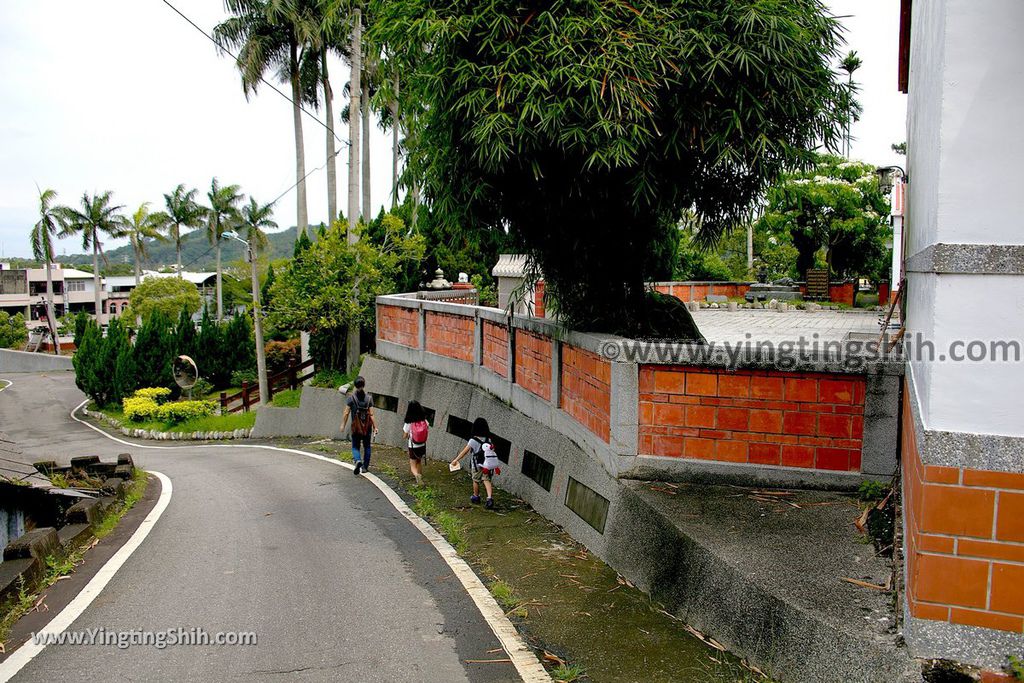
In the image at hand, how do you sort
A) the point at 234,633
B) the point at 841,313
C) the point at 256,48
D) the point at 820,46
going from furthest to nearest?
the point at 256,48, the point at 841,313, the point at 820,46, the point at 234,633

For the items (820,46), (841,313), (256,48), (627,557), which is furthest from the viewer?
(256,48)

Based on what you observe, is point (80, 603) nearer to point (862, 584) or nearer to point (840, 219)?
point (862, 584)

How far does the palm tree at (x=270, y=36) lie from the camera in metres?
34.8

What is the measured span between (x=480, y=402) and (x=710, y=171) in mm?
6130

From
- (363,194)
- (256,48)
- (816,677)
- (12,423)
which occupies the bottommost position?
(12,423)

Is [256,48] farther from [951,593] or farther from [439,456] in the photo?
[951,593]

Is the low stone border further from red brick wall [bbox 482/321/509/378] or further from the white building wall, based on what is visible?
the white building wall

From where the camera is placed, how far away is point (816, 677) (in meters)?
4.29

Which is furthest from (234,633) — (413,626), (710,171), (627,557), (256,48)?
(256,48)

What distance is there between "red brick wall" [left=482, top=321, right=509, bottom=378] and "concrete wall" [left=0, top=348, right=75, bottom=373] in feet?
191

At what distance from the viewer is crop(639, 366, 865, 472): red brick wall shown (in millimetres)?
6473

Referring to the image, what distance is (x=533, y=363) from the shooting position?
10.7 metres

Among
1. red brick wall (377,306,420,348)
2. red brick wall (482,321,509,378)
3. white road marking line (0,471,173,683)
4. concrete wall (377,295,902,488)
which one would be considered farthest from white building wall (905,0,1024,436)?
red brick wall (377,306,420,348)

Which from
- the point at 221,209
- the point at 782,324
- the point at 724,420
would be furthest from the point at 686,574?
the point at 221,209
